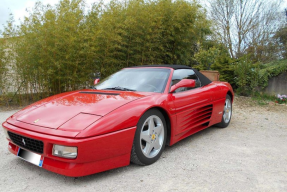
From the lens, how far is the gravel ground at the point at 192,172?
1.86 meters

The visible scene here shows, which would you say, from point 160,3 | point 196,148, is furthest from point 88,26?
point 196,148

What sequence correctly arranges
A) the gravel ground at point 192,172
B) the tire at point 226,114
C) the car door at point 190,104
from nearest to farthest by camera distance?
1. the gravel ground at point 192,172
2. the car door at point 190,104
3. the tire at point 226,114

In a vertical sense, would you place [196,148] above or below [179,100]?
below

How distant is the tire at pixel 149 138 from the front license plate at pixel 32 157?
80 centimetres

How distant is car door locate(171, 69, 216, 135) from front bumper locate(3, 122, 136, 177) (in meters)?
0.85

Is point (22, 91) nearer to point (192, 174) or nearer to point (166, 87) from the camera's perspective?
point (166, 87)

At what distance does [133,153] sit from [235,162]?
1128mm

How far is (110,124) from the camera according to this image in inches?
74.8

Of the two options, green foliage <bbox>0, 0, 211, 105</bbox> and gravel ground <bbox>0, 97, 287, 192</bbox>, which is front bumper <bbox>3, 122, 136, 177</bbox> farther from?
green foliage <bbox>0, 0, 211, 105</bbox>

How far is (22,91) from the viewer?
6051mm

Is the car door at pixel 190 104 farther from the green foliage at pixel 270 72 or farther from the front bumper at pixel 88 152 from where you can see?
the green foliage at pixel 270 72

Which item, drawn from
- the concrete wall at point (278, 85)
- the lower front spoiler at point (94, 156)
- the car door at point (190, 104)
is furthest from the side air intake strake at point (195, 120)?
the concrete wall at point (278, 85)

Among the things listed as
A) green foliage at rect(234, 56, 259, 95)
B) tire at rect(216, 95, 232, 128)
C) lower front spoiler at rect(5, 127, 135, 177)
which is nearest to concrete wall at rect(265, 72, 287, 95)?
green foliage at rect(234, 56, 259, 95)

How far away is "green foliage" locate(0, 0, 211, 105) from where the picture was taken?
5.00 metres
